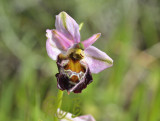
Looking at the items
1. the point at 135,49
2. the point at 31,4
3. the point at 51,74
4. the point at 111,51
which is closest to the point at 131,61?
the point at 135,49

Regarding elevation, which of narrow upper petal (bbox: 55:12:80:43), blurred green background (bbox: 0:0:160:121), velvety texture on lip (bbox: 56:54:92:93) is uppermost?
narrow upper petal (bbox: 55:12:80:43)

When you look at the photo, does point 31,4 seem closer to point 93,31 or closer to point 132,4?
point 93,31

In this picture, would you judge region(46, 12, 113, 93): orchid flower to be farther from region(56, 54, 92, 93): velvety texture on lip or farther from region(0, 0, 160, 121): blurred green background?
region(0, 0, 160, 121): blurred green background

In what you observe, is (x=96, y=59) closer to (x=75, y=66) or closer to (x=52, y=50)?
(x=75, y=66)

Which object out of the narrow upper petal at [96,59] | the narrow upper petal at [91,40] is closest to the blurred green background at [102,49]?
the narrow upper petal at [96,59]

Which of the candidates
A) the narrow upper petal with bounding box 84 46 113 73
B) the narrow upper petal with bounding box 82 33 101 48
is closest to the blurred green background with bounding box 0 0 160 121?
the narrow upper petal with bounding box 84 46 113 73

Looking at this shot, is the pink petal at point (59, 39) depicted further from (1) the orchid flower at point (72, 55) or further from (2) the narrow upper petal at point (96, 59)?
(2) the narrow upper petal at point (96, 59)

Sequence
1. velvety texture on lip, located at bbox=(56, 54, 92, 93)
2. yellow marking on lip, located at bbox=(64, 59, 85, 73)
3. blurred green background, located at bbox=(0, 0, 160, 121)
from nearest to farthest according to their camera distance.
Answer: velvety texture on lip, located at bbox=(56, 54, 92, 93)
yellow marking on lip, located at bbox=(64, 59, 85, 73)
blurred green background, located at bbox=(0, 0, 160, 121)
